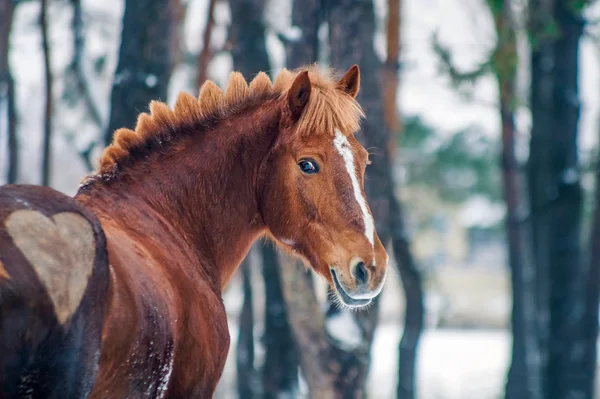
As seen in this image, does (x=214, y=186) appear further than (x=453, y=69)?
No

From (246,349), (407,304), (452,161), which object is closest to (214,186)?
(407,304)

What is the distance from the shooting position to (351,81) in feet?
16.1

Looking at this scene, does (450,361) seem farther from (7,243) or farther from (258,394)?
(7,243)

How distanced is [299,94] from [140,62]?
3.84 metres

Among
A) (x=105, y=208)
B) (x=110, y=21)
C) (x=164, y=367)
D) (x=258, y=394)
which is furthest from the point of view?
(x=110, y=21)

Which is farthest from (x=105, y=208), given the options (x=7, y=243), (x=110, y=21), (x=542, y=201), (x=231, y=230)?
(x=110, y=21)

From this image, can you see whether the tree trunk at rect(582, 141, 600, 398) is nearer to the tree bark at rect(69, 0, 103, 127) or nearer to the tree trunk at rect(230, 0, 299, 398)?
the tree trunk at rect(230, 0, 299, 398)

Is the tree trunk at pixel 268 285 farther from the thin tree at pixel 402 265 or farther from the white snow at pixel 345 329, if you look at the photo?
the white snow at pixel 345 329

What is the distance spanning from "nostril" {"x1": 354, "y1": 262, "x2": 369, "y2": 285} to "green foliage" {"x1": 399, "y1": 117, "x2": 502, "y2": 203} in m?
14.9

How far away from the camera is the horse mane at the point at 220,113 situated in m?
4.37

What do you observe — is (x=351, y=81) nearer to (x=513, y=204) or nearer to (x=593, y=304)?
(x=593, y=304)

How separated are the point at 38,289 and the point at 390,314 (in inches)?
1179

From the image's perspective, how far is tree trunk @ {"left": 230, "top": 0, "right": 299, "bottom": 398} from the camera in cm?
1041

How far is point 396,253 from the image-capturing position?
10492 mm
